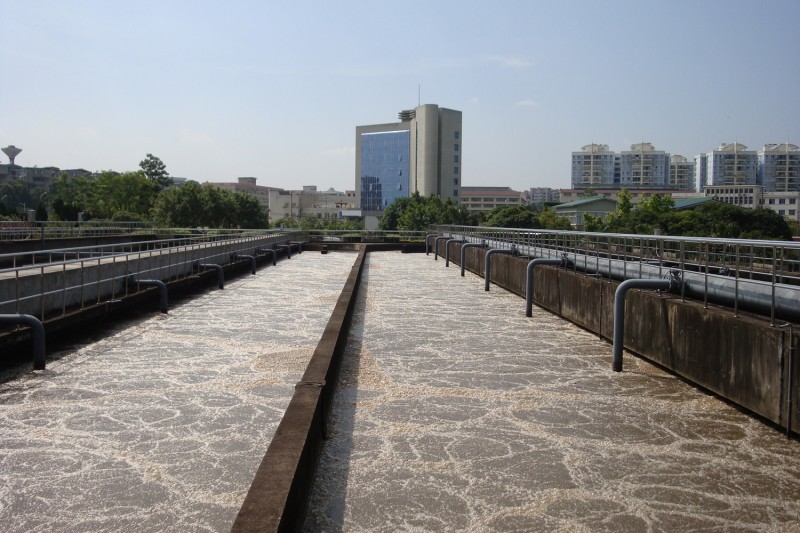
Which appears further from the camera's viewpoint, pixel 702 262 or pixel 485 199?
pixel 485 199

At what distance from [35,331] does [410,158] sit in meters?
154

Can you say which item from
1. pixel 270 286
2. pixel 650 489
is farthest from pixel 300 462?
pixel 270 286

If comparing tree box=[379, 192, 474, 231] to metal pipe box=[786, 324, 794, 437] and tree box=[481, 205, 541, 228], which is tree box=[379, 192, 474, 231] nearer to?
tree box=[481, 205, 541, 228]

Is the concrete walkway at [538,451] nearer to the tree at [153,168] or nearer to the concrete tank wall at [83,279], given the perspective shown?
the concrete tank wall at [83,279]

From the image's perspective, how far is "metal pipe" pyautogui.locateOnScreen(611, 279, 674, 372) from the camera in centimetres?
941

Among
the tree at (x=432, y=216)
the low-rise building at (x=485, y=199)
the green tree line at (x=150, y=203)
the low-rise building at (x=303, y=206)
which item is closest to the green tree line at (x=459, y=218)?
the tree at (x=432, y=216)

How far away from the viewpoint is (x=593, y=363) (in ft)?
34.0

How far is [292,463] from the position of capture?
4898mm

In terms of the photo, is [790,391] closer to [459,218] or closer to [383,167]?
[459,218]

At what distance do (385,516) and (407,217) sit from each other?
83963mm

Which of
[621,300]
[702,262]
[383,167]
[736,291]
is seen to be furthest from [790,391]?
[383,167]

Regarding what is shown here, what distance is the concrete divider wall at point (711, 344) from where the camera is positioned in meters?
6.49

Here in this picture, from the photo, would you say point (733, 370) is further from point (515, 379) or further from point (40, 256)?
point (40, 256)

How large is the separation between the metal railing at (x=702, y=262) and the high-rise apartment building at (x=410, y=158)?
13169 cm
